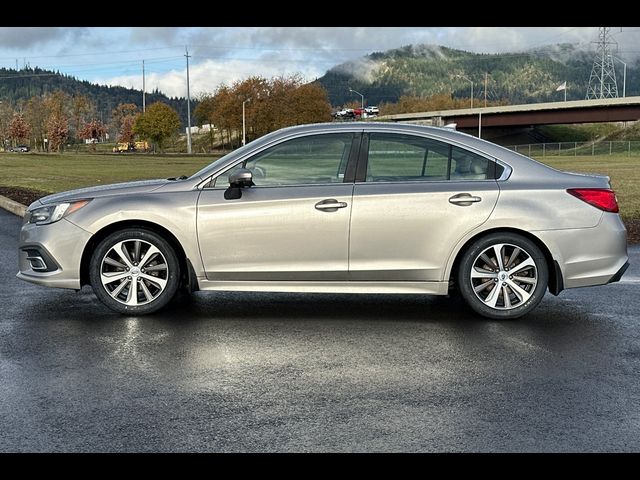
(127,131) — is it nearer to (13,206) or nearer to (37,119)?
(37,119)

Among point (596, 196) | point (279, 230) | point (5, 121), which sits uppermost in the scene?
point (5, 121)

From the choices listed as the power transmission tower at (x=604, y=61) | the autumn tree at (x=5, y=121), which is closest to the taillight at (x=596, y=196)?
the power transmission tower at (x=604, y=61)

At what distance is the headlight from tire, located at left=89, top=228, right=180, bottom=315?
1.31 ft

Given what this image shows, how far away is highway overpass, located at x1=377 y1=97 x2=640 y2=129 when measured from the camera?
8888cm

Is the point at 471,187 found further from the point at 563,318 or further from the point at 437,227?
the point at 563,318

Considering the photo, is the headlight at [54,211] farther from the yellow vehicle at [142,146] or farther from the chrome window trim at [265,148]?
the yellow vehicle at [142,146]

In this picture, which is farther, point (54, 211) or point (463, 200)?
point (54, 211)

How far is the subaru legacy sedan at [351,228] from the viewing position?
6.38 m

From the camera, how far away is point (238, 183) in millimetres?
6383

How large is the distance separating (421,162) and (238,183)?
1584 millimetres

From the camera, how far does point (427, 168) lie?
657cm

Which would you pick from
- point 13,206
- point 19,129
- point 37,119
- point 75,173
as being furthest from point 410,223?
point 19,129

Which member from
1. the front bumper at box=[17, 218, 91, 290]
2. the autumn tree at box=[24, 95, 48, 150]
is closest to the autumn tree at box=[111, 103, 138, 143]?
the autumn tree at box=[24, 95, 48, 150]

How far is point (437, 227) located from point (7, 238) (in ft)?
25.0
